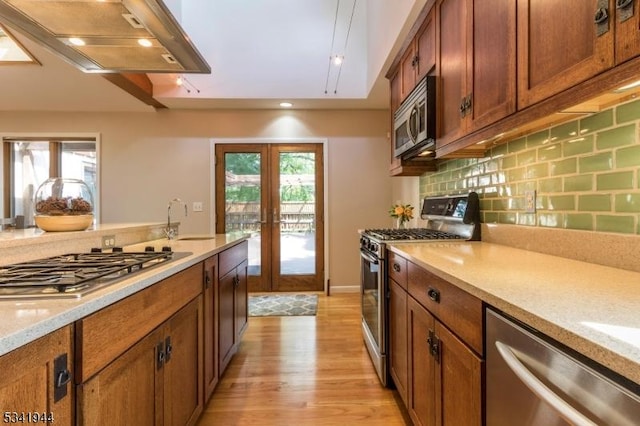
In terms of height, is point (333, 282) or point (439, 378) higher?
point (439, 378)

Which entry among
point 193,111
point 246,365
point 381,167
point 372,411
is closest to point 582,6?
point 372,411

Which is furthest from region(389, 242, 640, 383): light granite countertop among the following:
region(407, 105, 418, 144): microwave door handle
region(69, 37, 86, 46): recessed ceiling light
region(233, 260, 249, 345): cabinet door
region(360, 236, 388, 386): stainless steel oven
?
region(69, 37, 86, 46): recessed ceiling light

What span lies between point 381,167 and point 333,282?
1687mm

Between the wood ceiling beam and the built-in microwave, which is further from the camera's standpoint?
the wood ceiling beam

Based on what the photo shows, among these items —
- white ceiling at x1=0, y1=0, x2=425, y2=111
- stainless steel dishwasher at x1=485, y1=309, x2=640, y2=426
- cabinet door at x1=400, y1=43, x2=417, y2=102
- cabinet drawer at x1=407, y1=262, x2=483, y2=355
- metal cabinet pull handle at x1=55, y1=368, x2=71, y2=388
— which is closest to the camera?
stainless steel dishwasher at x1=485, y1=309, x2=640, y2=426

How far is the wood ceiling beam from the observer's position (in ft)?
10.7

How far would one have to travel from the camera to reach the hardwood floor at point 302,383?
1752 millimetres

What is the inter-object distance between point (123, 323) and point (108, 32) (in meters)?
1.34

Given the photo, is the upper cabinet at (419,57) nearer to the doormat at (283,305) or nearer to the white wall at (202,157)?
the white wall at (202,157)

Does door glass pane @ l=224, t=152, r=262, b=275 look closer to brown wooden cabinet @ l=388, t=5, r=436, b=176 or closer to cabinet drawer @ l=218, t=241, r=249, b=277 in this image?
cabinet drawer @ l=218, t=241, r=249, b=277

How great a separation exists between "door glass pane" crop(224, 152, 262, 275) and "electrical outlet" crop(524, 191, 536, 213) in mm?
3292

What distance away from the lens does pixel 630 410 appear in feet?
1.56

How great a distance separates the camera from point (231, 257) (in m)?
2.23

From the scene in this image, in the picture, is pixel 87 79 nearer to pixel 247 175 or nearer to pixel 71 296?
pixel 247 175
